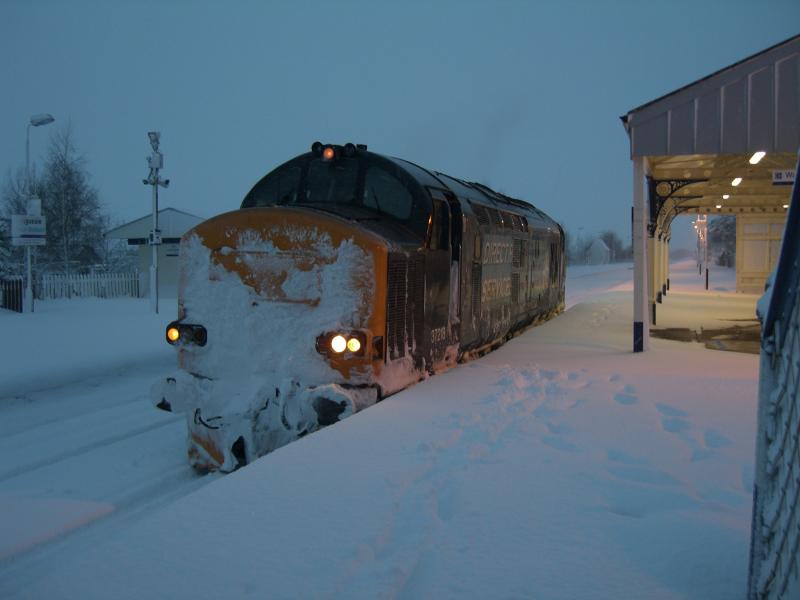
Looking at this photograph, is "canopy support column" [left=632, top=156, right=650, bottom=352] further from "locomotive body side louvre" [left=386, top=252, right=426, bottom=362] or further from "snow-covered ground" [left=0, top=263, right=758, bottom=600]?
"locomotive body side louvre" [left=386, top=252, right=426, bottom=362]

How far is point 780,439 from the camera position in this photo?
2.41 m

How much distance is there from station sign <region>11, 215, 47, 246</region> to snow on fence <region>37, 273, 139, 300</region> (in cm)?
587

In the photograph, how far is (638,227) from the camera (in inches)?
407

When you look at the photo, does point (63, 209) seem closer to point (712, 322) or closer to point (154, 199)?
point (154, 199)

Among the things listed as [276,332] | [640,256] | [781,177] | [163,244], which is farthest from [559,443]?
[163,244]

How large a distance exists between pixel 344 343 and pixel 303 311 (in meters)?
0.46

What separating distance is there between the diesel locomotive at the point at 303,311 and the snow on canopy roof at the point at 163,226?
23.8 m

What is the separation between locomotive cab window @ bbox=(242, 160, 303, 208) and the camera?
24.0 ft

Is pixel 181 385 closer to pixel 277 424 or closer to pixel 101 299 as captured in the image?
pixel 277 424

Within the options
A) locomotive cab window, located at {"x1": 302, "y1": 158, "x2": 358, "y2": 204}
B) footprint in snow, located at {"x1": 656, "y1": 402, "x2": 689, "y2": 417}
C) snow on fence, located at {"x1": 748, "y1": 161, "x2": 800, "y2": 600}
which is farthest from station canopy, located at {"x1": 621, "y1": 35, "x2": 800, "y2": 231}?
snow on fence, located at {"x1": 748, "y1": 161, "x2": 800, "y2": 600}

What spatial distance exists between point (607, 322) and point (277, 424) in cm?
1102

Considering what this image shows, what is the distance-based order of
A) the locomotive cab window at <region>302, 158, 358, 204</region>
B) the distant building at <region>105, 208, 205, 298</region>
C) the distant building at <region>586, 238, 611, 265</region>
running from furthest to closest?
the distant building at <region>586, 238, 611, 265</region> → the distant building at <region>105, 208, 205, 298</region> → the locomotive cab window at <region>302, 158, 358, 204</region>

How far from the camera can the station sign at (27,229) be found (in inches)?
743

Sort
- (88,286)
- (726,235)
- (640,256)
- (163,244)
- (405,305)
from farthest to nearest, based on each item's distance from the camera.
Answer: (726,235)
(163,244)
(88,286)
(640,256)
(405,305)
